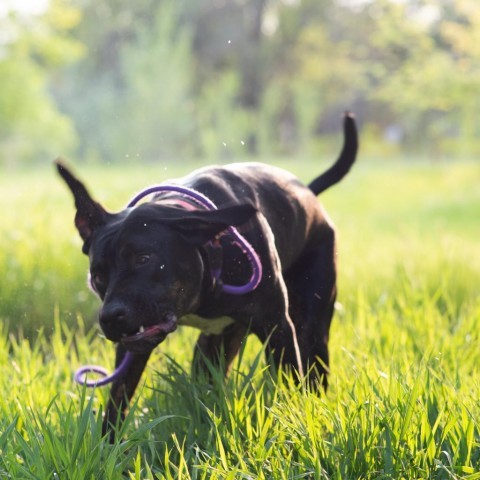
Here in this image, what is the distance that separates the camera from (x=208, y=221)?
3057mm

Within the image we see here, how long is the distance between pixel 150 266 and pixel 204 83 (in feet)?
136

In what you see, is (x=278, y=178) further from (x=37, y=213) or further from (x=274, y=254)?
(x=37, y=213)

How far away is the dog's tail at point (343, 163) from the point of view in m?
4.55

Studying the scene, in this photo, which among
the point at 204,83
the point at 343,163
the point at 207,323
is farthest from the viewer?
the point at 204,83

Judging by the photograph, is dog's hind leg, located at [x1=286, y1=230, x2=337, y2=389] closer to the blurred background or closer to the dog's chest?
the dog's chest

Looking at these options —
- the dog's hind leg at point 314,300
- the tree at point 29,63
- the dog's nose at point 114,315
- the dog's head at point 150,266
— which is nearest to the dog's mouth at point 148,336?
the dog's head at point 150,266

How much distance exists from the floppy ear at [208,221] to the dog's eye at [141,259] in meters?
0.15

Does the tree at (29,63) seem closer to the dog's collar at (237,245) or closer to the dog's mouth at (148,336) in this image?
the dog's collar at (237,245)

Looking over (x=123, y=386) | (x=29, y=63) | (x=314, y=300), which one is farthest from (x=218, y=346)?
(x=29, y=63)

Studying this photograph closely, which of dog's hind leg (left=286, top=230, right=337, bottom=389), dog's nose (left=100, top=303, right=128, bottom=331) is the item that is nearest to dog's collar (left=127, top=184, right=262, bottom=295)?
dog's nose (left=100, top=303, right=128, bottom=331)

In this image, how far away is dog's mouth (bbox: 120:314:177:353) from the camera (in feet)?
9.95

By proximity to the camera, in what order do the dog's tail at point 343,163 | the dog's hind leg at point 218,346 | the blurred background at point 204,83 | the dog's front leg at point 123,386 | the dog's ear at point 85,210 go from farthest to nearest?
the blurred background at point 204,83 < the dog's tail at point 343,163 < the dog's hind leg at point 218,346 < the dog's front leg at point 123,386 < the dog's ear at point 85,210

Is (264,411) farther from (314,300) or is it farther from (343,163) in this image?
(343,163)

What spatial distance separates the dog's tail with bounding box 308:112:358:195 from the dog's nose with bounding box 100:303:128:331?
1848mm
